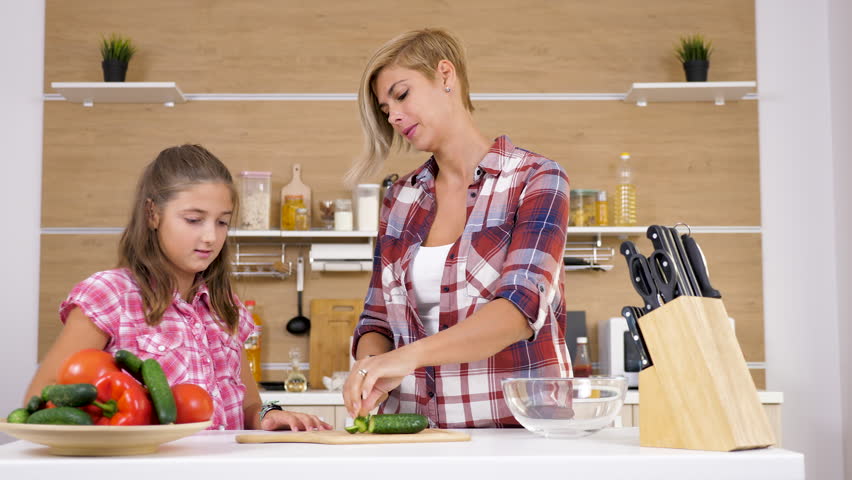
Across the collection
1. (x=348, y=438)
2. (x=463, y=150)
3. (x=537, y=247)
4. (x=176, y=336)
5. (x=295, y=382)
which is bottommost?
(x=295, y=382)

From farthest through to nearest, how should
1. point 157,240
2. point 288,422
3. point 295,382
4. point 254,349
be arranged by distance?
point 254,349
point 295,382
point 157,240
point 288,422

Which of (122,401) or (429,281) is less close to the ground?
(429,281)

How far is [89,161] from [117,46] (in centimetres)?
47

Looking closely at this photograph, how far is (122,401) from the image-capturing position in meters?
0.97

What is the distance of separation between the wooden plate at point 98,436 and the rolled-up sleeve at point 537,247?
0.53m

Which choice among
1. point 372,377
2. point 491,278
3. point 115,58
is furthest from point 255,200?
point 372,377

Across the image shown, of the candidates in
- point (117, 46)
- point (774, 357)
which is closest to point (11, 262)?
point (117, 46)

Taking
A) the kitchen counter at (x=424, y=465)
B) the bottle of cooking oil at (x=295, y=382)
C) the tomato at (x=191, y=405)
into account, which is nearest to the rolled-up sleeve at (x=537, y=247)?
the kitchen counter at (x=424, y=465)

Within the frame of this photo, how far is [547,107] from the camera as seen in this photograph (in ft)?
11.4

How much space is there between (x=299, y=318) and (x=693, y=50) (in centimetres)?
186

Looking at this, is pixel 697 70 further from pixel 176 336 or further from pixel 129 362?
pixel 129 362

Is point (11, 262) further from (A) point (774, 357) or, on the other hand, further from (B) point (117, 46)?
(A) point (774, 357)

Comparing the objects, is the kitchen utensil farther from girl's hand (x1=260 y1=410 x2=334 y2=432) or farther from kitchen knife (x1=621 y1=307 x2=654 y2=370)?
kitchen knife (x1=621 y1=307 x2=654 y2=370)

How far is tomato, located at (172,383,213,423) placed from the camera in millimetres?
1042
